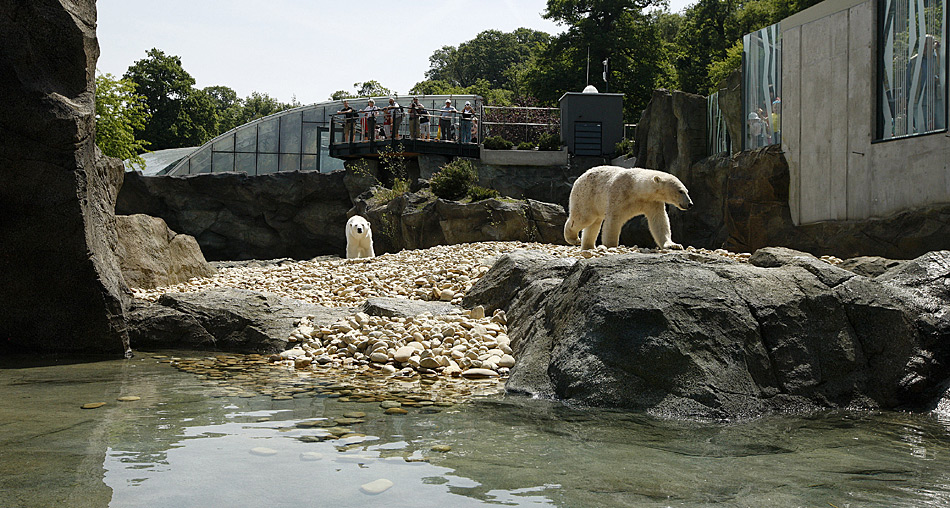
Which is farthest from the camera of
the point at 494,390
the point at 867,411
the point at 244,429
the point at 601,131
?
the point at 601,131

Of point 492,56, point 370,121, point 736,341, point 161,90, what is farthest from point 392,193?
point 492,56

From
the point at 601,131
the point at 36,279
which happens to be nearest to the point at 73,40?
the point at 36,279

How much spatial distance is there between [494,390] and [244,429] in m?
1.74

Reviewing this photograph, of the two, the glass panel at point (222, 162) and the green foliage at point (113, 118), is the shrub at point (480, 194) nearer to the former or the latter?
the green foliage at point (113, 118)

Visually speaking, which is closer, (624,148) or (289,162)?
(624,148)

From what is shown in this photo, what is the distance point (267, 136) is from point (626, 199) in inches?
868

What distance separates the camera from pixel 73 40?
565 centimetres

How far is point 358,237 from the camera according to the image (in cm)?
1397

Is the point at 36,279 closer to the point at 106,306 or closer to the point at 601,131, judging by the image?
the point at 106,306

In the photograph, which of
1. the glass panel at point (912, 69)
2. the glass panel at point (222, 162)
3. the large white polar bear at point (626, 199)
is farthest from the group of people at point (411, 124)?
the glass panel at point (912, 69)

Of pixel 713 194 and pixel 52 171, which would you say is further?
pixel 713 194

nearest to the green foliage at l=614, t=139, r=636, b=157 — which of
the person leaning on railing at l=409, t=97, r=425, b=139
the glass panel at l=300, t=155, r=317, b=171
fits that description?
the person leaning on railing at l=409, t=97, r=425, b=139

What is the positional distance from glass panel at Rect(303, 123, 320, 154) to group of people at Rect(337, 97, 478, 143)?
191 inches

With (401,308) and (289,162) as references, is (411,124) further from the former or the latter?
(401,308)
